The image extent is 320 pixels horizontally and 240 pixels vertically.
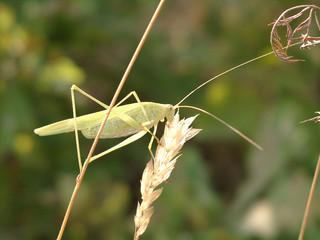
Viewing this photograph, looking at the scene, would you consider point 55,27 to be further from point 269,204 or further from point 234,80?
point 269,204

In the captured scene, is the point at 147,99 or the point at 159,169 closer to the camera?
the point at 159,169

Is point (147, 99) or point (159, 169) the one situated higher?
point (159, 169)

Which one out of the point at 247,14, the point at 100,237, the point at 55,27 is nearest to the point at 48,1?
the point at 55,27

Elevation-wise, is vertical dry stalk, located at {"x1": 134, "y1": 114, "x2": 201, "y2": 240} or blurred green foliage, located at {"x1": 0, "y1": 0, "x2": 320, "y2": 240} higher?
vertical dry stalk, located at {"x1": 134, "y1": 114, "x2": 201, "y2": 240}

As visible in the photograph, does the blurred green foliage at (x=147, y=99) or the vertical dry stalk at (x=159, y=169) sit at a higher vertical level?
the vertical dry stalk at (x=159, y=169)

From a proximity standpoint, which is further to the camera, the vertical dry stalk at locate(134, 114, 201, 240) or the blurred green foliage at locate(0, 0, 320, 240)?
the blurred green foliage at locate(0, 0, 320, 240)
